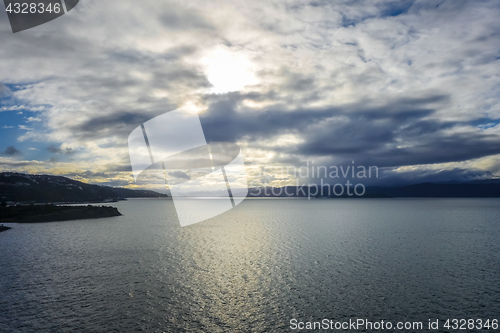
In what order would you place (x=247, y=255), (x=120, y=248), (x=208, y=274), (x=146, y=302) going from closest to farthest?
(x=146, y=302)
(x=208, y=274)
(x=247, y=255)
(x=120, y=248)

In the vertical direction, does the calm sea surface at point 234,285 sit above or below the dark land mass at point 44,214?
below

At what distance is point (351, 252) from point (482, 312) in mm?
28873

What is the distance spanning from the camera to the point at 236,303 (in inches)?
1211

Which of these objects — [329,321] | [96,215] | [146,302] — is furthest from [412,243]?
[96,215]

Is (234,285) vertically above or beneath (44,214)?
beneath

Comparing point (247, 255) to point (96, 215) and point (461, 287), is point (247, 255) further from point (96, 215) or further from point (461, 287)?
point (96, 215)

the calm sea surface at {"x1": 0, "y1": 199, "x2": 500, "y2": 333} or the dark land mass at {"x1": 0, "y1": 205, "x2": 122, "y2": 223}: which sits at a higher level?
the dark land mass at {"x1": 0, "y1": 205, "x2": 122, "y2": 223}

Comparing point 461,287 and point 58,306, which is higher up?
point 58,306

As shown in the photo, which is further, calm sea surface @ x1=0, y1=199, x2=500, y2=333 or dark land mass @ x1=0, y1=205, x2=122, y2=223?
dark land mass @ x1=0, y1=205, x2=122, y2=223

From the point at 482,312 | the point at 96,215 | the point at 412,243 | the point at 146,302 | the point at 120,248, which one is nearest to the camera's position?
the point at 482,312

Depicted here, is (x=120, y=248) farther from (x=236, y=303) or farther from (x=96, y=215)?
(x=96, y=215)

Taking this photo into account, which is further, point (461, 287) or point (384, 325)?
point (461, 287)

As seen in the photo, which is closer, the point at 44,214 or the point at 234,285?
the point at 234,285

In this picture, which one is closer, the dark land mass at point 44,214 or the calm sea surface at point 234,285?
the calm sea surface at point 234,285
